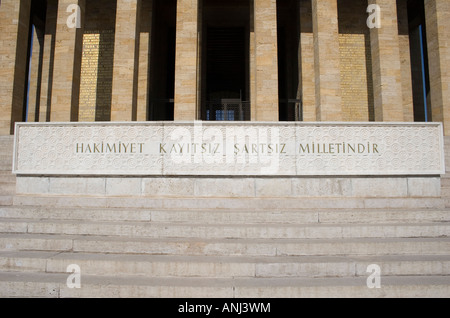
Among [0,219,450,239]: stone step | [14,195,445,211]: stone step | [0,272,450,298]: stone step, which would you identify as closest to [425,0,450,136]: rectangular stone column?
[14,195,445,211]: stone step

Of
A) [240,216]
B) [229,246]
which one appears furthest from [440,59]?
[229,246]

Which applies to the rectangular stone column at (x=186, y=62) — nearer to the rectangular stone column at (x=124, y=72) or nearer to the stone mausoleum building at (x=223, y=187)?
the stone mausoleum building at (x=223, y=187)

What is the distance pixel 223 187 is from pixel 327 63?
7.73 metres

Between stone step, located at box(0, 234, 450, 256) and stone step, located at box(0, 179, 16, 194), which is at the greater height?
A: stone step, located at box(0, 179, 16, 194)

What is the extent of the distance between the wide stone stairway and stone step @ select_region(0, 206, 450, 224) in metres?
0.02

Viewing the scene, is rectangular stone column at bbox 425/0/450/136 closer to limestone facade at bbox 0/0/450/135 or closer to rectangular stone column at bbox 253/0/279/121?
limestone facade at bbox 0/0/450/135

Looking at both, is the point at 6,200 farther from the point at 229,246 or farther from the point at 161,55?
the point at 161,55

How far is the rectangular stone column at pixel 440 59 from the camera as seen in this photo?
1159 cm

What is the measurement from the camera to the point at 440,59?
1173cm

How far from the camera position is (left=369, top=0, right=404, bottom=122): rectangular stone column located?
11289 mm

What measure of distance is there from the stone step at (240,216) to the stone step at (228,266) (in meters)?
1.25

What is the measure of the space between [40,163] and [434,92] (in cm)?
1387
